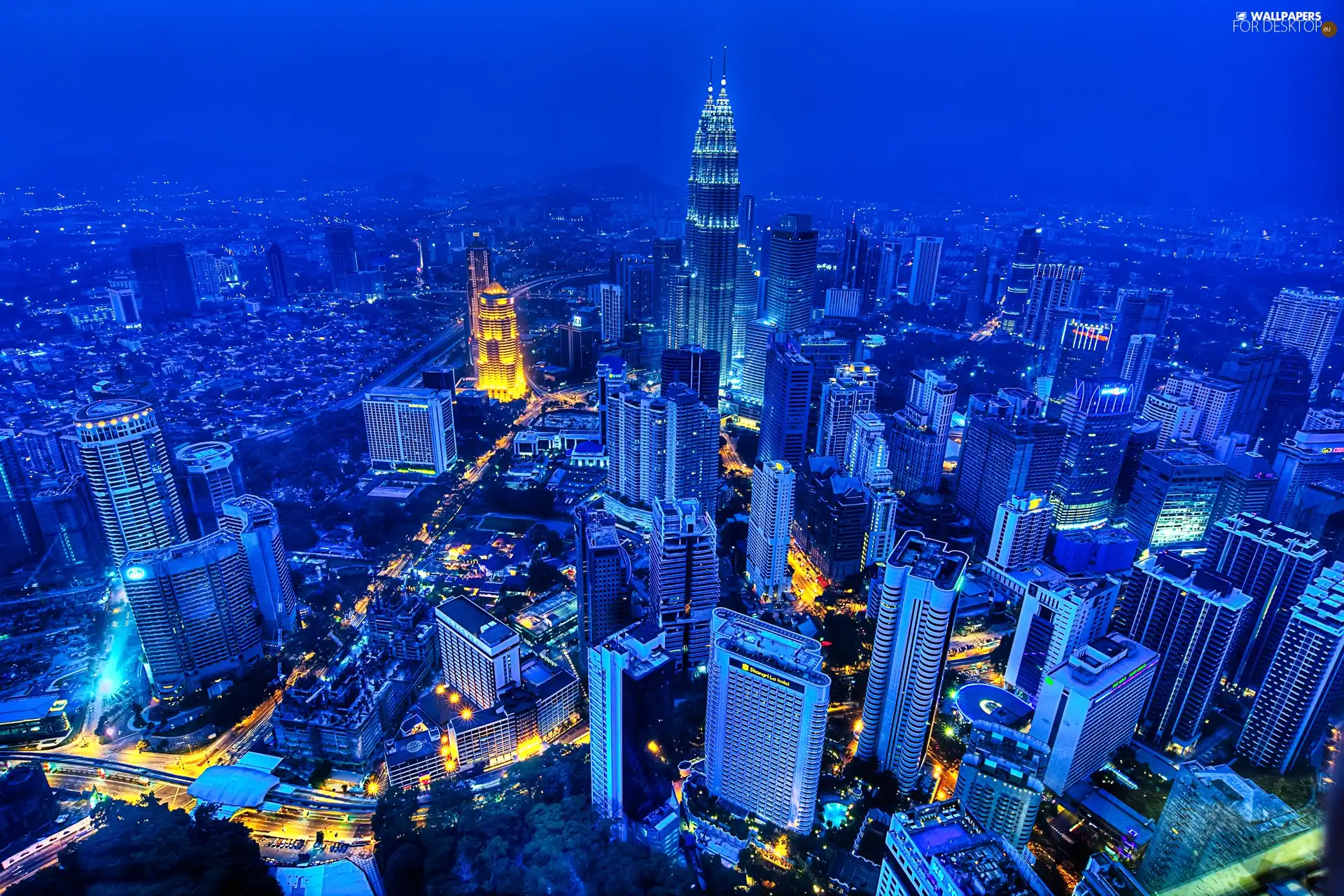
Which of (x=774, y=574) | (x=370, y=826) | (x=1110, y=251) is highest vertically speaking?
(x=1110, y=251)

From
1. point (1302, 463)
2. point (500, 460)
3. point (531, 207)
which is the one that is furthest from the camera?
point (531, 207)

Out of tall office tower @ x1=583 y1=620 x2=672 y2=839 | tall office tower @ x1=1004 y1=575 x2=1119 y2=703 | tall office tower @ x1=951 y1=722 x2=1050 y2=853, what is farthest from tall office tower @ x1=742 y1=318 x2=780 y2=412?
tall office tower @ x1=951 y1=722 x2=1050 y2=853

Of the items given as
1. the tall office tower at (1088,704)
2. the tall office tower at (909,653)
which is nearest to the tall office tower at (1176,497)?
the tall office tower at (1088,704)

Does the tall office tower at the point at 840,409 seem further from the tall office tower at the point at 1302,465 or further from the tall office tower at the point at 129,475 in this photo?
the tall office tower at the point at 129,475

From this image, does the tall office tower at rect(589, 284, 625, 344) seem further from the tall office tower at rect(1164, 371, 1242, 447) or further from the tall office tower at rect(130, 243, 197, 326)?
the tall office tower at rect(1164, 371, 1242, 447)

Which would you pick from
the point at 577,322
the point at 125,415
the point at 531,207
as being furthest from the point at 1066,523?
the point at 531,207

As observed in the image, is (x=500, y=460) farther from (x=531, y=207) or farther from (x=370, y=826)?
(x=531, y=207)
